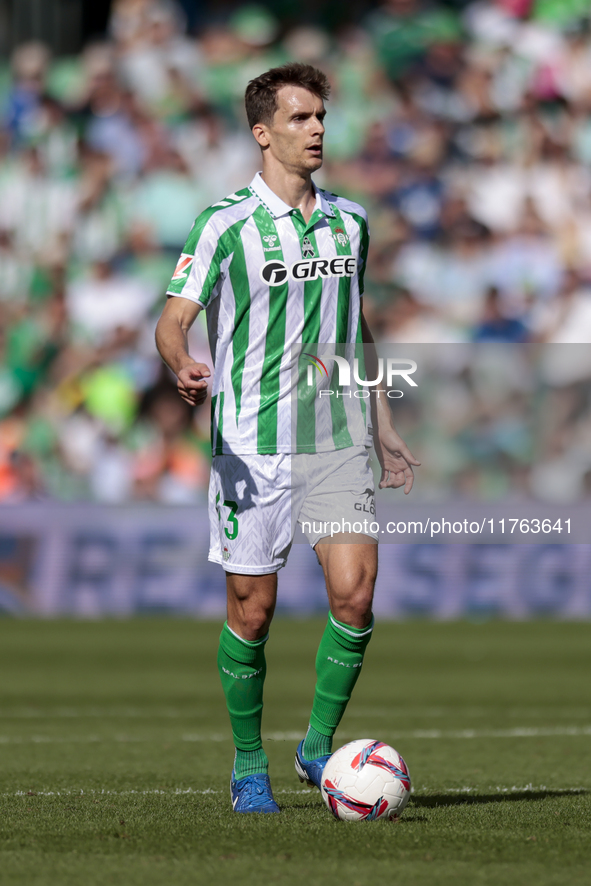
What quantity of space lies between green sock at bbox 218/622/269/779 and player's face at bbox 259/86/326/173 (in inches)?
57.3

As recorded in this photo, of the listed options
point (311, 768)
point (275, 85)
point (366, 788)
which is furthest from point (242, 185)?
point (366, 788)

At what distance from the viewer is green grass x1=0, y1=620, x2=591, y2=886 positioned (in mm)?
3230

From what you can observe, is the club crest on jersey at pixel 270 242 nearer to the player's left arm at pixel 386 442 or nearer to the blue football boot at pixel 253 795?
the player's left arm at pixel 386 442

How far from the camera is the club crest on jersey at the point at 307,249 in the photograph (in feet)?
13.6

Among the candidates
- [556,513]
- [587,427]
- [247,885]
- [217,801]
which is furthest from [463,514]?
[587,427]

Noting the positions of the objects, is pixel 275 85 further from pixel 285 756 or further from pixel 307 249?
pixel 285 756

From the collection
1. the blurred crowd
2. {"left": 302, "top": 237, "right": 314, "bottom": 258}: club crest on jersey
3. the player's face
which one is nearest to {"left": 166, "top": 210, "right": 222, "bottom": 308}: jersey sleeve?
{"left": 302, "top": 237, "right": 314, "bottom": 258}: club crest on jersey

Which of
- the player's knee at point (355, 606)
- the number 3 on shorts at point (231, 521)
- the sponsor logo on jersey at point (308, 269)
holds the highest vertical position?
the sponsor logo on jersey at point (308, 269)

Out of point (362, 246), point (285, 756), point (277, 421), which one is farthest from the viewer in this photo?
point (285, 756)

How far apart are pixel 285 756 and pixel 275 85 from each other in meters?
2.86

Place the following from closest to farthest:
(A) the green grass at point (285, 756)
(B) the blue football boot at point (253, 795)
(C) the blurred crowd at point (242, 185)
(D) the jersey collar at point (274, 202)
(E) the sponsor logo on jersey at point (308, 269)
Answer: (A) the green grass at point (285, 756)
(B) the blue football boot at point (253, 795)
(E) the sponsor logo on jersey at point (308, 269)
(D) the jersey collar at point (274, 202)
(C) the blurred crowd at point (242, 185)

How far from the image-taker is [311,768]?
417cm

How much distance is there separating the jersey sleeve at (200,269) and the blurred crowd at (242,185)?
716cm

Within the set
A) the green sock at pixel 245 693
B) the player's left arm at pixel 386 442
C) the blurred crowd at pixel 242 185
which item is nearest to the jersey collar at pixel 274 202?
the player's left arm at pixel 386 442
